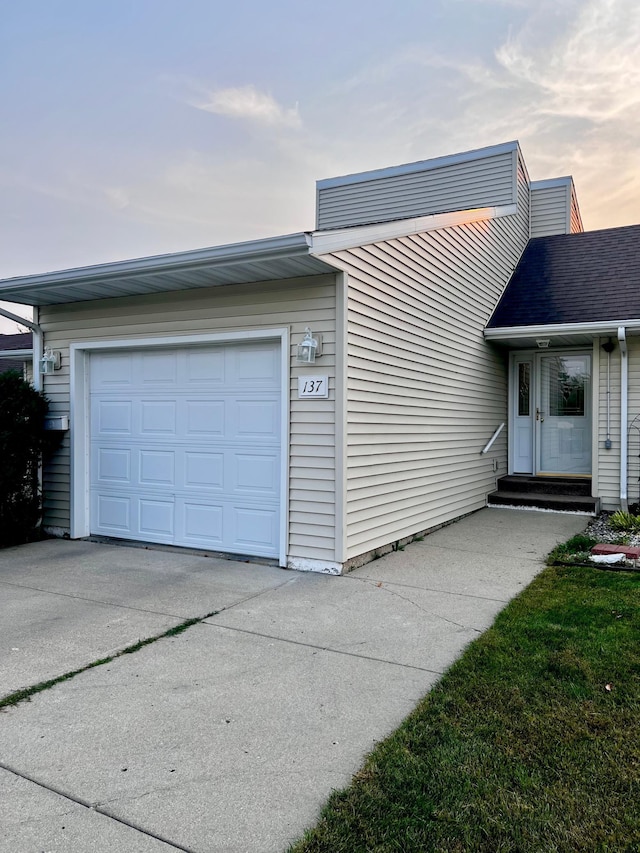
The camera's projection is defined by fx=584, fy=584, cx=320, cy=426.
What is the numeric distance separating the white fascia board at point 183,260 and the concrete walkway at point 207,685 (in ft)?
8.75

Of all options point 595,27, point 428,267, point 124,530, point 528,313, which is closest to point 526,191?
point 595,27

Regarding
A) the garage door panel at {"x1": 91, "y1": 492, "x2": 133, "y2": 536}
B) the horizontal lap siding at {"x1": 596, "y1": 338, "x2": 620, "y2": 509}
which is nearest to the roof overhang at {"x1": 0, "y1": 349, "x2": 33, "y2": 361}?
the garage door panel at {"x1": 91, "y1": 492, "x2": 133, "y2": 536}

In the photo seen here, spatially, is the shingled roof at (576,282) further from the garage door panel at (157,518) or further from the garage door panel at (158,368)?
the garage door panel at (157,518)

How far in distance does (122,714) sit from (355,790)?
1.17 m

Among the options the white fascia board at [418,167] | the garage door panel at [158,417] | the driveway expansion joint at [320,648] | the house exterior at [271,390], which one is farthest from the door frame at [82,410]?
the white fascia board at [418,167]

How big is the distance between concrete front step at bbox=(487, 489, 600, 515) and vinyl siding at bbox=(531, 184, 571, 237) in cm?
598

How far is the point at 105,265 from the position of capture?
17.6ft

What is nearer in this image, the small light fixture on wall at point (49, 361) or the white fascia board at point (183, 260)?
the white fascia board at point (183, 260)

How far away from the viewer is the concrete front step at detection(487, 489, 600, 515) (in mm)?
8133


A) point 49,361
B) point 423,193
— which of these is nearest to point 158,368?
point 49,361

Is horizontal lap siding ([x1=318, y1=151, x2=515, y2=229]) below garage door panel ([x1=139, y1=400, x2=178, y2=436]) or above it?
above

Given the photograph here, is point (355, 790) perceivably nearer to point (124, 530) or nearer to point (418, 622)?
point (418, 622)

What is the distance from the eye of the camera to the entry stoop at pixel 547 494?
8203 mm

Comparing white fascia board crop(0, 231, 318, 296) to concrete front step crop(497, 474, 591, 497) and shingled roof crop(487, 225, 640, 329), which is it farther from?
concrete front step crop(497, 474, 591, 497)
